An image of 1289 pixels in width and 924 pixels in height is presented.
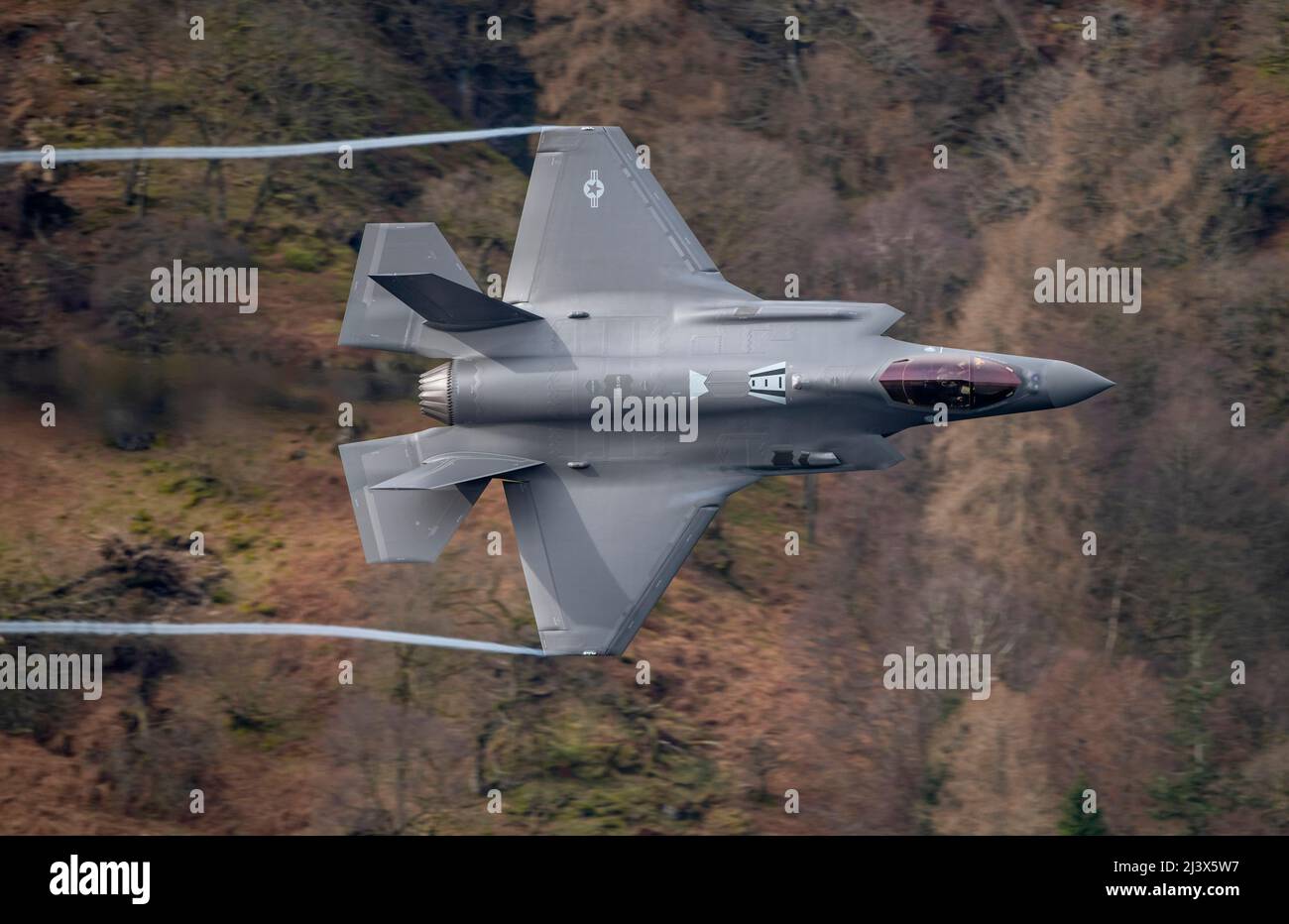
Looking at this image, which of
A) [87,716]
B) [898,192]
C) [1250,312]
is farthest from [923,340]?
[87,716]

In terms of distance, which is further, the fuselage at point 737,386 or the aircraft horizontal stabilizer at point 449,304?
the aircraft horizontal stabilizer at point 449,304

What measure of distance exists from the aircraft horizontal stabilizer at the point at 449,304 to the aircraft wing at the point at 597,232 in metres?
0.75

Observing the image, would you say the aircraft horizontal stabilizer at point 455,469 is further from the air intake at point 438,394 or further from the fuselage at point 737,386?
the air intake at point 438,394

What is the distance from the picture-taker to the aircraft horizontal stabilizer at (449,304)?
74.6ft

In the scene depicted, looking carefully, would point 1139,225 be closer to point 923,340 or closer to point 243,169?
point 923,340

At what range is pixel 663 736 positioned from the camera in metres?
30.6

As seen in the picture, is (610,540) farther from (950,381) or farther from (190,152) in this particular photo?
(190,152)

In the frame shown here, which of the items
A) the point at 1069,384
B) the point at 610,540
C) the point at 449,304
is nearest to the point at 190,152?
the point at 449,304

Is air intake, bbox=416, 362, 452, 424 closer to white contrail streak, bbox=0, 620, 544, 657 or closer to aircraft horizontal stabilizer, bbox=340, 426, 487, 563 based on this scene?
aircraft horizontal stabilizer, bbox=340, 426, 487, 563

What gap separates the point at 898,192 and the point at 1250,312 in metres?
6.62

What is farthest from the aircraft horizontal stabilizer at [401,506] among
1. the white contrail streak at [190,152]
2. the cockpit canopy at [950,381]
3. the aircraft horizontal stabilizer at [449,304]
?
the cockpit canopy at [950,381]

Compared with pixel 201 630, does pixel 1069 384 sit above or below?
above

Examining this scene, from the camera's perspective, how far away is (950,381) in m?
22.3

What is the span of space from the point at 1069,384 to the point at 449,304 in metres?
Result: 8.13
